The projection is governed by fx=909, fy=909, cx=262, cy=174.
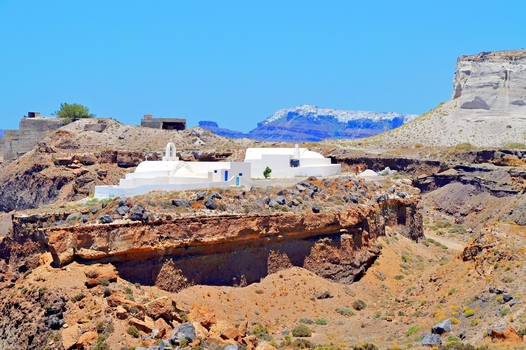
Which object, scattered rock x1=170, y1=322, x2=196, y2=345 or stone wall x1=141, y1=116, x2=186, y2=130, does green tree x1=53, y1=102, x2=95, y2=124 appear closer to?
stone wall x1=141, y1=116, x2=186, y2=130

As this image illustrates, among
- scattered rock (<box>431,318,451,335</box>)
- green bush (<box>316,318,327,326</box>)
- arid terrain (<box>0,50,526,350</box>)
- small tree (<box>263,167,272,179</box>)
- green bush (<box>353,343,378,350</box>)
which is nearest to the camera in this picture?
green bush (<box>353,343,378,350</box>)

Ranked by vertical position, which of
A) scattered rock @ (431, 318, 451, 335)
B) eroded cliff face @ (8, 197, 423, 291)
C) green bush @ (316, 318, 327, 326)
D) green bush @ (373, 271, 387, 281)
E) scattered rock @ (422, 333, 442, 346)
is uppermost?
eroded cliff face @ (8, 197, 423, 291)

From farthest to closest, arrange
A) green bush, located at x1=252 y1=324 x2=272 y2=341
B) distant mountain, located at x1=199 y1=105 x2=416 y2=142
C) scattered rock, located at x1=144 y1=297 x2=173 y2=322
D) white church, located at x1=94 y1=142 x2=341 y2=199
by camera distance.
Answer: distant mountain, located at x1=199 y1=105 x2=416 y2=142 < white church, located at x1=94 y1=142 x2=341 y2=199 < green bush, located at x1=252 y1=324 x2=272 y2=341 < scattered rock, located at x1=144 y1=297 x2=173 y2=322

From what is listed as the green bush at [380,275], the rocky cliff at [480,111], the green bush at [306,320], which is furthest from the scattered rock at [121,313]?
the rocky cliff at [480,111]

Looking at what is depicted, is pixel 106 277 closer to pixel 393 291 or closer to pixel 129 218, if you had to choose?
pixel 129 218

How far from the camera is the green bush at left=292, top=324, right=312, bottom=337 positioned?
28672mm

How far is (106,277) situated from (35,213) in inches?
218

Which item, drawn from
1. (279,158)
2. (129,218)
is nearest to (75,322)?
(129,218)

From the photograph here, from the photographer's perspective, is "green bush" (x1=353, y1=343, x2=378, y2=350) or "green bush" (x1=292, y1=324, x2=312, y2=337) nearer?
"green bush" (x1=353, y1=343, x2=378, y2=350)

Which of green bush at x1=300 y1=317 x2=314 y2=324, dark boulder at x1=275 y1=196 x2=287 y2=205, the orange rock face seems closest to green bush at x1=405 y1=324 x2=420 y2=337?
green bush at x1=300 y1=317 x2=314 y2=324

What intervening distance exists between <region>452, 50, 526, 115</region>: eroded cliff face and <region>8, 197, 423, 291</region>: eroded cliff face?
4261cm

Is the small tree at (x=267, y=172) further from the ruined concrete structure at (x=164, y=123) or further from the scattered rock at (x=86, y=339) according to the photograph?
the ruined concrete structure at (x=164, y=123)

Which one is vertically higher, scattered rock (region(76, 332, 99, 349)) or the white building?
the white building

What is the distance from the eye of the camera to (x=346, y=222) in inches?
1435
